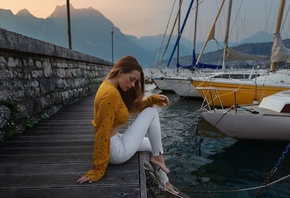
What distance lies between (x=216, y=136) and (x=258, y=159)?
7.88ft

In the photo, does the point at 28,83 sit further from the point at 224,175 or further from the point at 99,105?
the point at 224,175

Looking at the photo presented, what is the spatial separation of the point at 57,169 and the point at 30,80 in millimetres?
2156

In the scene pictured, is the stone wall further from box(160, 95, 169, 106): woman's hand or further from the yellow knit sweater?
box(160, 95, 169, 106): woman's hand

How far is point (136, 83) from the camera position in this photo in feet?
9.32

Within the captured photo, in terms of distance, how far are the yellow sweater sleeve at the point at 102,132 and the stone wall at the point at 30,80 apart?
166 centimetres

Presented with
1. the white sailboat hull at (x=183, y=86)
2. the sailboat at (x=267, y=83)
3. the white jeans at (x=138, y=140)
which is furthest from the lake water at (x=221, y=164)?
the white sailboat hull at (x=183, y=86)

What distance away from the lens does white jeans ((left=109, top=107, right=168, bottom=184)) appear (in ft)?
7.78

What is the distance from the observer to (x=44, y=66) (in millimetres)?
4613

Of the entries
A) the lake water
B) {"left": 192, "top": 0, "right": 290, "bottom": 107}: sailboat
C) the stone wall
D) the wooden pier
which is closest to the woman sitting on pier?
the wooden pier

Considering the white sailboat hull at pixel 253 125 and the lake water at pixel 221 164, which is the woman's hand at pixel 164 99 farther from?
the white sailboat hull at pixel 253 125

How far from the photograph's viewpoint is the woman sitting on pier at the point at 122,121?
2100 millimetres

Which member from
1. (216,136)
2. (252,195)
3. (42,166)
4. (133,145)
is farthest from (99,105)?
(216,136)

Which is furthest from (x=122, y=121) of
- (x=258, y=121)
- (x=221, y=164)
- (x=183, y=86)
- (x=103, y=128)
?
(x=183, y=86)

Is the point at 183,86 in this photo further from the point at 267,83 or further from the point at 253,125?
the point at 253,125
